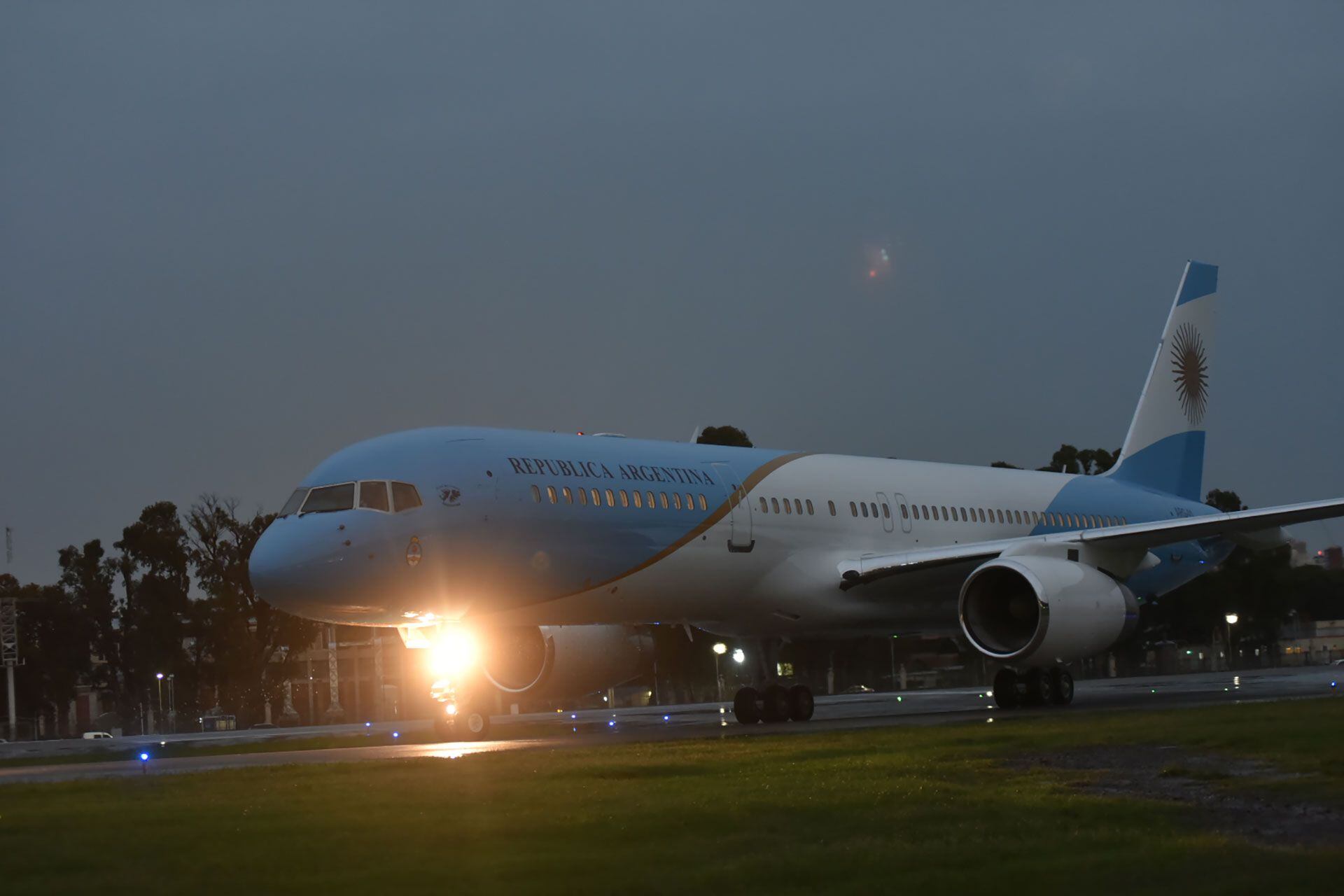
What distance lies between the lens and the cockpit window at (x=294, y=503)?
60.0ft

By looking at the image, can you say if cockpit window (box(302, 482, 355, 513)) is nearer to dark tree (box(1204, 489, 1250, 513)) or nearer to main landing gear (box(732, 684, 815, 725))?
main landing gear (box(732, 684, 815, 725))

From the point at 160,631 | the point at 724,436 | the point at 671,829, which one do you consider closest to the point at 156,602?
the point at 160,631

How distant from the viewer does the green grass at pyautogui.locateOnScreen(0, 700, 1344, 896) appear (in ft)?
21.9

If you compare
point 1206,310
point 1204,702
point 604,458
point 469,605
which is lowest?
point 1204,702

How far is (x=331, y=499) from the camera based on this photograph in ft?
59.4

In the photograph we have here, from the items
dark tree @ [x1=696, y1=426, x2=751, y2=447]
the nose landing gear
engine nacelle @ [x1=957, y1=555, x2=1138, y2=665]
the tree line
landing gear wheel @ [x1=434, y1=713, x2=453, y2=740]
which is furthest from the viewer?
the tree line

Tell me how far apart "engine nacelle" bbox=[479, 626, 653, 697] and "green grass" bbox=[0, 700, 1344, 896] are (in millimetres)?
8187

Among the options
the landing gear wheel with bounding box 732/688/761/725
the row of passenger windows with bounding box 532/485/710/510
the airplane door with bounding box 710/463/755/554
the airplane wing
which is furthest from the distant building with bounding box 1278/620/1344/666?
the row of passenger windows with bounding box 532/485/710/510

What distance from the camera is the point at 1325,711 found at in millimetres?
15766

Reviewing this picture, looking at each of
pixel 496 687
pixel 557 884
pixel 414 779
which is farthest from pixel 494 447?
pixel 557 884

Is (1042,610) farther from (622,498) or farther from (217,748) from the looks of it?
(217,748)

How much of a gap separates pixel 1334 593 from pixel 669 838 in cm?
5732

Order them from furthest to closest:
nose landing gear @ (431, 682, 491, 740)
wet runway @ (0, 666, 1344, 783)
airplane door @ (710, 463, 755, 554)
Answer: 1. airplane door @ (710, 463, 755, 554)
2. nose landing gear @ (431, 682, 491, 740)
3. wet runway @ (0, 666, 1344, 783)

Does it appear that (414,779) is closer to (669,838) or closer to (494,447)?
(669,838)
